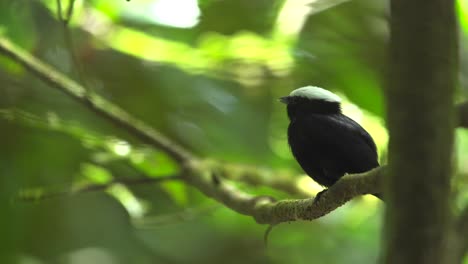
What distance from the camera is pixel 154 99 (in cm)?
303

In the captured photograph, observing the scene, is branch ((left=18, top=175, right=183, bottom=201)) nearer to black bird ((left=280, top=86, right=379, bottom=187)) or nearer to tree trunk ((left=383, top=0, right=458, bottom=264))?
black bird ((left=280, top=86, right=379, bottom=187))

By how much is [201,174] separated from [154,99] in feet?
2.09

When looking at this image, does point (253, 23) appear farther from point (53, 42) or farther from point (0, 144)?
point (0, 144)

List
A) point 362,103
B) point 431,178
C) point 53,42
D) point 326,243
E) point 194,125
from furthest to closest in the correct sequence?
1. point 326,243
2. point 194,125
3. point 53,42
4. point 362,103
5. point 431,178

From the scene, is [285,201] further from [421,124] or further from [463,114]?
[421,124]

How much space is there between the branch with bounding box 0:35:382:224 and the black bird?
17cm

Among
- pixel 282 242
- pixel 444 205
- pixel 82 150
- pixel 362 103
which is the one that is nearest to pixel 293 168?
pixel 282 242

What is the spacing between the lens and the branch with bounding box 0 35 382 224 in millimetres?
1624

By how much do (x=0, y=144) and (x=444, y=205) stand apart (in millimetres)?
2513

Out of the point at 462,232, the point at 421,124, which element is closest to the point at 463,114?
the point at 462,232

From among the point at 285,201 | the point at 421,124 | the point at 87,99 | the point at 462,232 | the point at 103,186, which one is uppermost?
the point at 421,124

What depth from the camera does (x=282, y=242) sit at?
3.46 m

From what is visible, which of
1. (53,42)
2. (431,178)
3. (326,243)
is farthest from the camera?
(326,243)

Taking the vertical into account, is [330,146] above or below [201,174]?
above
